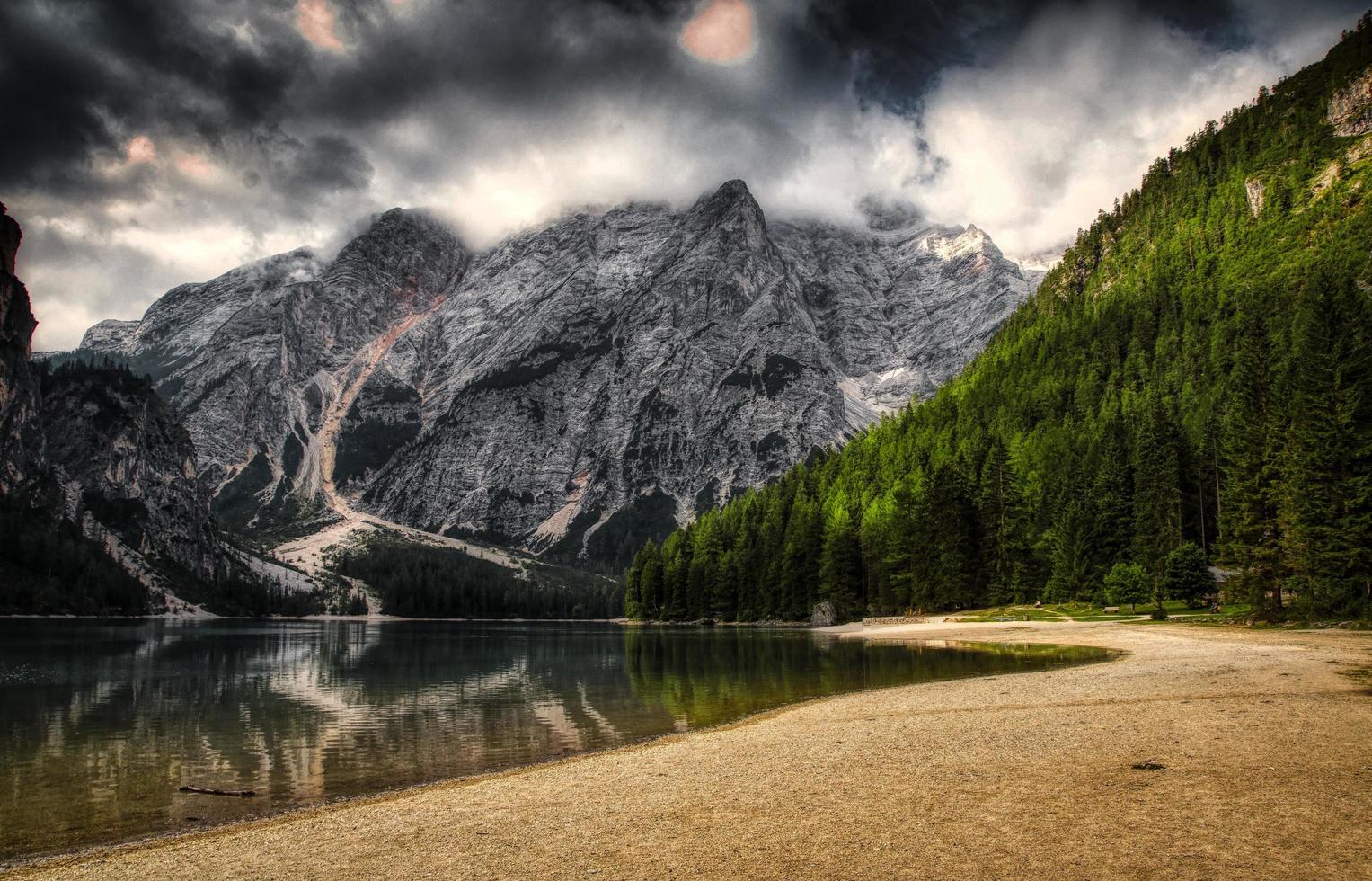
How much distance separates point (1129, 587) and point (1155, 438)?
17.9 m

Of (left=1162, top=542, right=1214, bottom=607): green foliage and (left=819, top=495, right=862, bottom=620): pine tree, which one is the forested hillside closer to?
(left=819, top=495, right=862, bottom=620): pine tree

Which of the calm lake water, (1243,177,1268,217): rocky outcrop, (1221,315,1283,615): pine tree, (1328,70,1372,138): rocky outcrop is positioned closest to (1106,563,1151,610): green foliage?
(1221,315,1283,615): pine tree

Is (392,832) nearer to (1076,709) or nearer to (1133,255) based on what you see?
(1076,709)

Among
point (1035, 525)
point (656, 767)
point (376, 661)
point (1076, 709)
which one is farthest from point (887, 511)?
point (656, 767)

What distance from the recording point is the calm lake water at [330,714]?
19.9m

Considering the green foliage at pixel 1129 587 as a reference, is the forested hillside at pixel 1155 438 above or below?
above

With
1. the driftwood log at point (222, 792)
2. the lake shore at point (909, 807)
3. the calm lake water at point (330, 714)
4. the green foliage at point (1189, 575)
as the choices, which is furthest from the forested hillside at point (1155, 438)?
the driftwood log at point (222, 792)

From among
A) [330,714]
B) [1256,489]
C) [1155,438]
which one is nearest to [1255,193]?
[1155,438]

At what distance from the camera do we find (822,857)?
10.7 m

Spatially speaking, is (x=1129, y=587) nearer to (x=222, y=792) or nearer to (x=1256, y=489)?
(x=1256, y=489)

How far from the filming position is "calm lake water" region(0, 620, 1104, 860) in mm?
19938

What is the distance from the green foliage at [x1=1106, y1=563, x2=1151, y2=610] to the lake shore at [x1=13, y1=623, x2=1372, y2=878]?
5318 cm

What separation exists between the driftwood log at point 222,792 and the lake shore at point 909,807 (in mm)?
3383

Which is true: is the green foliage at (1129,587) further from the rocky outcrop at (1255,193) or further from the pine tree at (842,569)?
the rocky outcrop at (1255,193)
